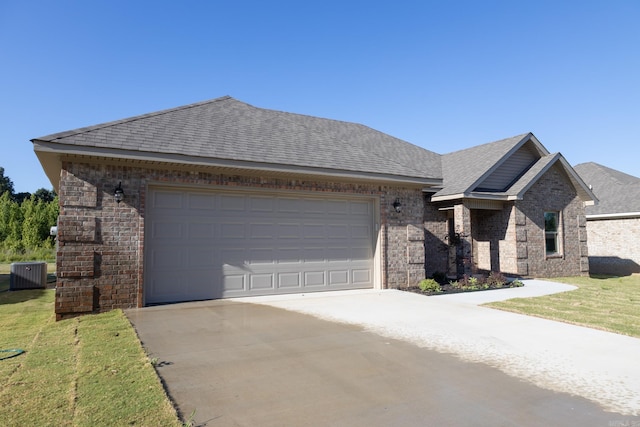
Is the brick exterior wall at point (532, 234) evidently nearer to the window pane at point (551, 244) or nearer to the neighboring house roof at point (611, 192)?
the window pane at point (551, 244)

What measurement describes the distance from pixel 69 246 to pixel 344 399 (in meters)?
6.71

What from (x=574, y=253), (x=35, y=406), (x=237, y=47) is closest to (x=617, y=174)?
(x=574, y=253)

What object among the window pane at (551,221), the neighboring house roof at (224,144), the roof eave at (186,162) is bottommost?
the window pane at (551,221)

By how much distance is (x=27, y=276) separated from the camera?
41.3 feet

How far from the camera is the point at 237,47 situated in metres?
13.3

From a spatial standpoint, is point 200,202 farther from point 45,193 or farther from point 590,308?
point 45,193

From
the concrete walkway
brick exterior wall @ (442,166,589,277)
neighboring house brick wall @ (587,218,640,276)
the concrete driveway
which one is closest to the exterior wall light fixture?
Answer: the concrete driveway

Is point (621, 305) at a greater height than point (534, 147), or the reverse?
point (534, 147)

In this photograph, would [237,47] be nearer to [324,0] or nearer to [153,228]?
[324,0]

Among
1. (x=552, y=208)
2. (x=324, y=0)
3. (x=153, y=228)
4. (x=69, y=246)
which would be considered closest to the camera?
(x=69, y=246)

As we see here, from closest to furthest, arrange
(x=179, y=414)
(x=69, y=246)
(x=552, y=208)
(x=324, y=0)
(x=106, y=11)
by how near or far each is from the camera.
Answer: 1. (x=179, y=414)
2. (x=69, y=246)
3. (x=106, y=11)
4. (x=324, y=0)
5. (x=552, y=208)

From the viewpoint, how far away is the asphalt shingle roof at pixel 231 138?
8.05m

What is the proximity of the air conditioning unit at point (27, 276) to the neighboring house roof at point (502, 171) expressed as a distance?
1440 centimetres

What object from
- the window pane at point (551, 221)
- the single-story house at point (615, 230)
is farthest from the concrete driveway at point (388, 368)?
the single-story house at point (615, 230)
